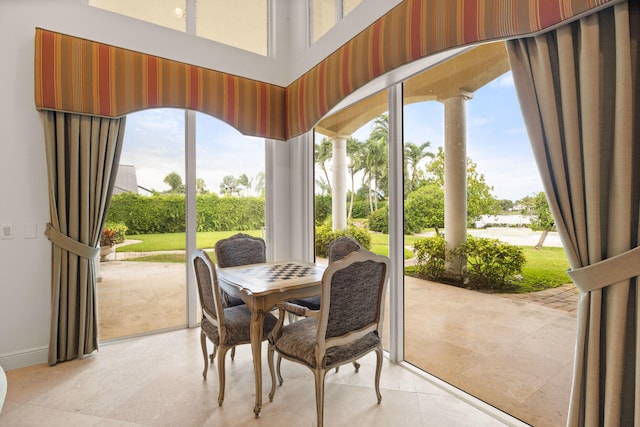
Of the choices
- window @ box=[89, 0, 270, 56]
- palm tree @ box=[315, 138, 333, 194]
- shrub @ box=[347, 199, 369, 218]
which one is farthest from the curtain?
window @ box=[89, 0, 270, 56]

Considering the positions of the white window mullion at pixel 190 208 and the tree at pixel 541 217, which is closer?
the tree at pixel 541 217

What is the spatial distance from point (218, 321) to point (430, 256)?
5.35ft

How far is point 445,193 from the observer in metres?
2.34

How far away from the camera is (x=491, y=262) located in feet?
6.87

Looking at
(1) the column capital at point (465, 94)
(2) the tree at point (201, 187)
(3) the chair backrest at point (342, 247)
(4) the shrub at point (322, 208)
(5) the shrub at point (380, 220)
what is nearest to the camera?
(1) the column capital at point (465, 94)

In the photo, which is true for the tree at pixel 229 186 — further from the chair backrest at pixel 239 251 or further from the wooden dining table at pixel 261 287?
the wooden dining table at pixel 261 287

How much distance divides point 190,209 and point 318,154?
1.58 metres

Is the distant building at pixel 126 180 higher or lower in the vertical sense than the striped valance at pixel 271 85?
lower

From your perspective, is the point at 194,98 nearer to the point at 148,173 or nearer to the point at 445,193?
the point at 148,173

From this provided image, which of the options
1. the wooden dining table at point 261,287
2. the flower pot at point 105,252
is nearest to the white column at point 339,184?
the wooden dining table at point 261,287

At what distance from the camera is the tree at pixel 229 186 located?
3645mm

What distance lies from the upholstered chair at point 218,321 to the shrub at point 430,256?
1.24m

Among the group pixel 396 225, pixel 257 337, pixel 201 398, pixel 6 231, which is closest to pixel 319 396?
pixel 257 337

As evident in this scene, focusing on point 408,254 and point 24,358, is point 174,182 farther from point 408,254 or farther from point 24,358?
point 408,254
